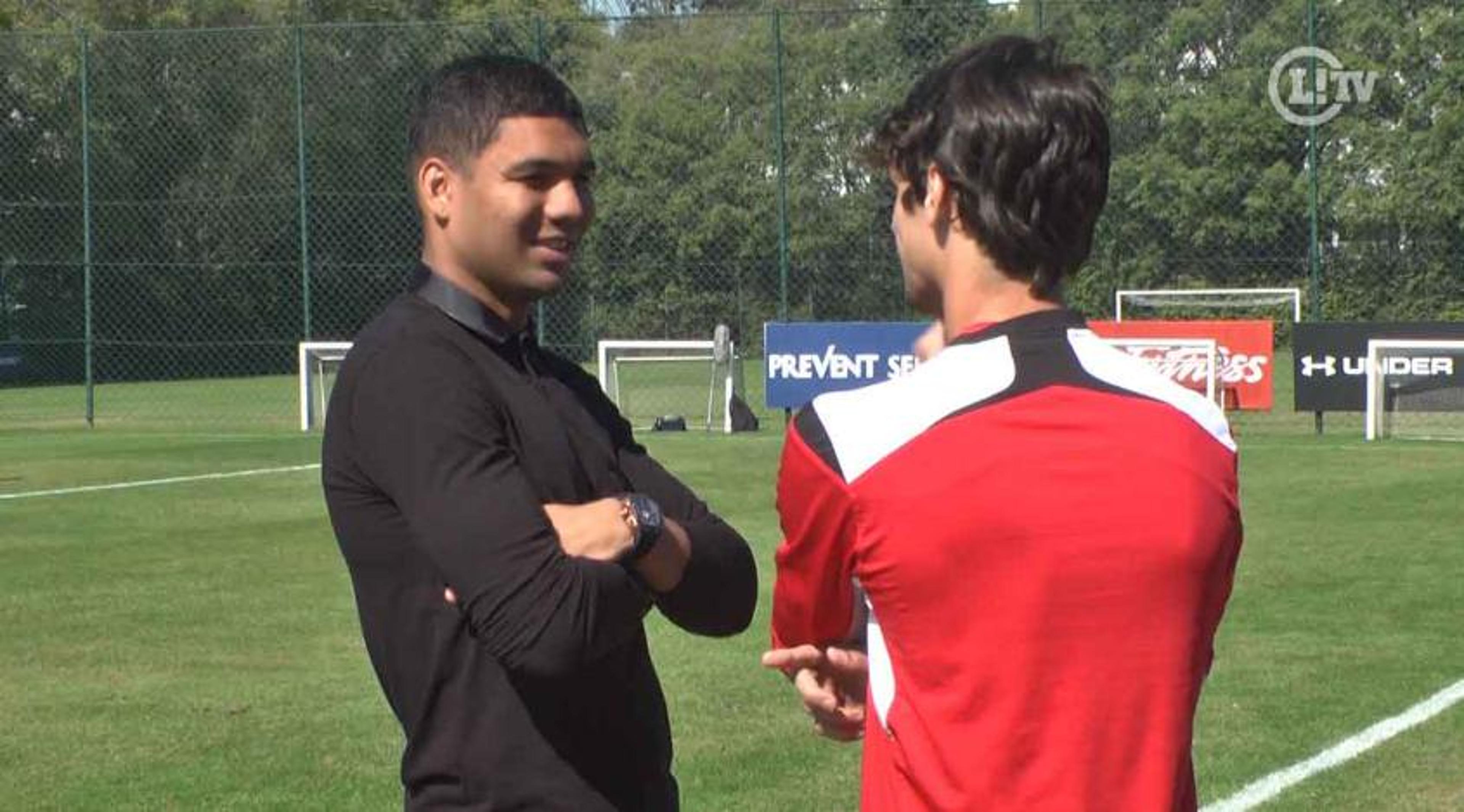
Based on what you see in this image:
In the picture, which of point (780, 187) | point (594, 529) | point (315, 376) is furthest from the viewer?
point (780, 187)

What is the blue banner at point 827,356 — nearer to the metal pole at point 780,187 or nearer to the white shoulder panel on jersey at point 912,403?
the metal pole at point 780,187

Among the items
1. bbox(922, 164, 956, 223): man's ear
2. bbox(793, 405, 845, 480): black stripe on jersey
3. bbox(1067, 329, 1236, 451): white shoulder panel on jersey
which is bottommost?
bbox(793, 405, 845, 480): black stripe on jersey

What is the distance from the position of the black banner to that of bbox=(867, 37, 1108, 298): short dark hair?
21.0 metres

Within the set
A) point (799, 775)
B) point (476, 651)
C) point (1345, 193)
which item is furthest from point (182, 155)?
point (476, 651)

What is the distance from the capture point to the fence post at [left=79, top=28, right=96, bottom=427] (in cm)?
2905

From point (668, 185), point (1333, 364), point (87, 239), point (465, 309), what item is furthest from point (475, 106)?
point (668, 185)

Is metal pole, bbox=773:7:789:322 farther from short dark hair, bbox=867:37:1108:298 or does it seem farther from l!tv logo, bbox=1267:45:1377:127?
short dark hair, bbox=867:37:1108:298

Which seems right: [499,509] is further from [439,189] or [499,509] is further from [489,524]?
[439,189]

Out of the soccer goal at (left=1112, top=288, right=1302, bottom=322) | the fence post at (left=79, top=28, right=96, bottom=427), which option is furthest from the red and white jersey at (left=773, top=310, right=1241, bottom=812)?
the fence post at (left=79, top=28, right=96, bottom=427)

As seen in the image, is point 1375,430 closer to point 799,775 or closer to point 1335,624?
point 1335,624

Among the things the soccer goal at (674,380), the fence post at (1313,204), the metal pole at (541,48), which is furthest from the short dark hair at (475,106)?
the metal pole at (541,48)

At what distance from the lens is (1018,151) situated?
279 cm

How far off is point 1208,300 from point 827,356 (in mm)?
7323

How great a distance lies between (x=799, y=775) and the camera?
841 centimetres
